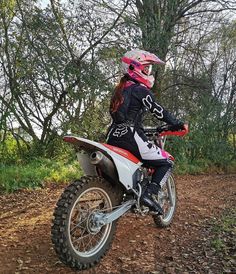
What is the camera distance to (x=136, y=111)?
4152mm

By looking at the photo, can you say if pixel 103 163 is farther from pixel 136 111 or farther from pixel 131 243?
pixel 131 243

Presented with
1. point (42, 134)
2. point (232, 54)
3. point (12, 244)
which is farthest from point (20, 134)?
point (232, 54)

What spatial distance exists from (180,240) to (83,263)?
4.69 ft

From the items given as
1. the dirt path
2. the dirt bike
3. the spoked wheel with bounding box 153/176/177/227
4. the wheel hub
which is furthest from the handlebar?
the wheel hub

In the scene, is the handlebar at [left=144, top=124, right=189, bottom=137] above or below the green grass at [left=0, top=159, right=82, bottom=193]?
above

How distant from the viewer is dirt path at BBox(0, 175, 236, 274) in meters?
3.66

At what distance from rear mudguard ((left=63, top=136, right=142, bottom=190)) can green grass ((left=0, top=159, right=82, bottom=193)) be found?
10.9 ft

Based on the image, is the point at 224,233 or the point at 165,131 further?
the point at 224,233

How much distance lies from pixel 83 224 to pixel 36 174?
408cm

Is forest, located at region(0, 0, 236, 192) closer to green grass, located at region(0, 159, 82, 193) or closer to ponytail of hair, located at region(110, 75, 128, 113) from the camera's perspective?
green grass, located at region(0, 159, 82, 193)

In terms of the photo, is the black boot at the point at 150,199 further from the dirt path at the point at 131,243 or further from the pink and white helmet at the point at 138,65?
the pink and white helmet at the point at 138,65

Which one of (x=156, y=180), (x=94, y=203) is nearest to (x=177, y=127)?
(x=156, y=180)

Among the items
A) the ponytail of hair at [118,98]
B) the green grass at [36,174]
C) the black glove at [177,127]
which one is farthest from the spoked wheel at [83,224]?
the green grass at [36,174]

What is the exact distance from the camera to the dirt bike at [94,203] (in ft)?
11.0
